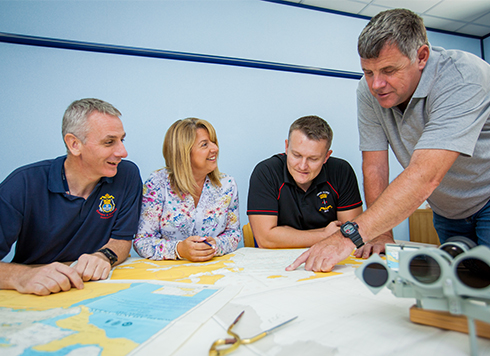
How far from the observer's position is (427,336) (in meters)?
0.46

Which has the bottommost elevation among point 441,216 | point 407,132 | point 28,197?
point 441,216

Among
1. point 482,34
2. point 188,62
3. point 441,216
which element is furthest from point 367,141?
point 482,34

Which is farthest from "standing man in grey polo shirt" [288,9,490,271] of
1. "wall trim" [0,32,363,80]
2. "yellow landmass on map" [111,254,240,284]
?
"wall trim" [0,32,363,80]

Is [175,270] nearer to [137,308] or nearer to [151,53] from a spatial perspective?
[137,308]

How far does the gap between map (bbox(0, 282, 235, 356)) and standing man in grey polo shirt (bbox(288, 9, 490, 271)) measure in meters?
0.42

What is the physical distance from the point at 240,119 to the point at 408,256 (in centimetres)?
227

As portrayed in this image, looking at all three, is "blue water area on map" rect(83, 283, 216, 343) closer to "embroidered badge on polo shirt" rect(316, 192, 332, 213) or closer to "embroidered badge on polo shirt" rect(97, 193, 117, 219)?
"embroidered badge on polo shirt" rect(97, 193, 117, 219)

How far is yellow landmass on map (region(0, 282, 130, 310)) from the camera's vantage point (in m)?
0.69

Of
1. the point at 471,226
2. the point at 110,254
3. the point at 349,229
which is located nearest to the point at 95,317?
the point at 110,254

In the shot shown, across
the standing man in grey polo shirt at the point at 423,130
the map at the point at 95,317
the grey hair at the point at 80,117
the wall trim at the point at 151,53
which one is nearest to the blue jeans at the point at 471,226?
the standing man in grey polo shirt at the point at 423,130

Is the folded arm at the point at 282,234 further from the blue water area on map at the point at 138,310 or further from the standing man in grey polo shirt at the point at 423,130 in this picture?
the blue water area on map at the point at 138,310

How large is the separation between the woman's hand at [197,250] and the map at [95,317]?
0.35m

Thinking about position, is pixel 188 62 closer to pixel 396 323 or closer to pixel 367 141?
pixel 367 141

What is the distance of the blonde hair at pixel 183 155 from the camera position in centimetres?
150
